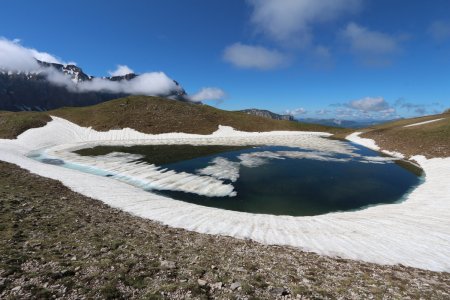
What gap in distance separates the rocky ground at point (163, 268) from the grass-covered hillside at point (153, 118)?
87828 millimetres

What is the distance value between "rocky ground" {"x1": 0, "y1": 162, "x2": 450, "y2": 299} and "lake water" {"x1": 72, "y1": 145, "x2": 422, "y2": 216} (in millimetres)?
11996

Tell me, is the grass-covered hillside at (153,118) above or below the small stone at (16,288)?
above

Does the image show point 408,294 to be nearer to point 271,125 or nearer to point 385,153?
point 385,153

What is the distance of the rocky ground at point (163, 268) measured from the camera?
10328mm

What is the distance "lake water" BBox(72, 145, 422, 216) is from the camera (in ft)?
96.9

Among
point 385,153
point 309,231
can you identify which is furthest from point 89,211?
point 385,153

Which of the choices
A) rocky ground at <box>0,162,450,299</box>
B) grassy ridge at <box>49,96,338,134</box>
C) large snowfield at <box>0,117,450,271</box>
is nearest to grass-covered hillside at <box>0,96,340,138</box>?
grassy ridge at <box>49,96,338,134</box>

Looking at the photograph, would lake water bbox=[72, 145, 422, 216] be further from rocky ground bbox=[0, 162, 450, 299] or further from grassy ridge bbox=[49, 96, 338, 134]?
grassy ridge bbox=[49, 96, 338, 134]

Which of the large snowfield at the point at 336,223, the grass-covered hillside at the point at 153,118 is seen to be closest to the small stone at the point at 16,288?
the large snowfield at the point at 336,223

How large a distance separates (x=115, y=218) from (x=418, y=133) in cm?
8161

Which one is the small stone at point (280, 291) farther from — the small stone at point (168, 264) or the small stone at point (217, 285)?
the small stone at point (168, 264)

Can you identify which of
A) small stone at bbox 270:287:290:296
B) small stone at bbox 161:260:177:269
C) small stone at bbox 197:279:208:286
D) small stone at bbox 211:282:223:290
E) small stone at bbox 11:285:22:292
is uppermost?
small stone at bbox 11:285:22:292

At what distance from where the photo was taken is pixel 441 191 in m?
31.9

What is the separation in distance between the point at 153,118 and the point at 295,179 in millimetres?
86941
